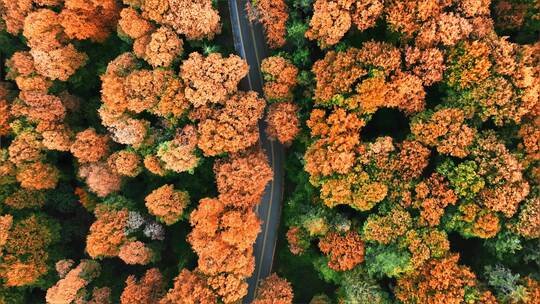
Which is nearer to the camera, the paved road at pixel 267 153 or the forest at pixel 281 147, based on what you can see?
the forest at pixel 281 147

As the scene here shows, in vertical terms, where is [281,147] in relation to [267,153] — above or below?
above

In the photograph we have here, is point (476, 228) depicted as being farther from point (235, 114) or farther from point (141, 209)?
point (141, 209)

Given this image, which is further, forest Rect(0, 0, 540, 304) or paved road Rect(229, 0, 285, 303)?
paved road Rect(229, 0, 285, 303)

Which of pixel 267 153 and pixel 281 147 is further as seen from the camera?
pixel 281 147

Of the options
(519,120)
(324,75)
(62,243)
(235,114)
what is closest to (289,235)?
(235,114)
